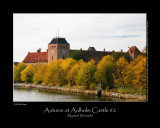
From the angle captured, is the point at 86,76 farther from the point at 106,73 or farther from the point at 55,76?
the point at 55,76

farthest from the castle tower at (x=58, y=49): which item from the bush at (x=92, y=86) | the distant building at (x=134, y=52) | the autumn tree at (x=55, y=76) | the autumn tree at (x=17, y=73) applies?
the bush at (x=92, y=86)

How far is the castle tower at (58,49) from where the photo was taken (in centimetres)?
5472

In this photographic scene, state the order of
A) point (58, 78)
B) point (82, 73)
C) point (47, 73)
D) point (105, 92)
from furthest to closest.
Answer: point (47, 73), point (58, 78), point (82, 73), point (105, 92)

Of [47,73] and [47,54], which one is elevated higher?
[47,54]

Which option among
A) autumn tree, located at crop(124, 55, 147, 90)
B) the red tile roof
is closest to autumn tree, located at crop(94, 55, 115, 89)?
autumn tree, located at crop(124, 55, 147, 90)

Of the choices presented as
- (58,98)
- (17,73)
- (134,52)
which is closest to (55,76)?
(17,73)

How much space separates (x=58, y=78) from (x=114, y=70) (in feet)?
34.8

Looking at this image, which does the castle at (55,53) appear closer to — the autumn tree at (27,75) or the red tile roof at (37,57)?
the red tile roof at (37,57)

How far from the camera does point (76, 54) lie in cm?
5372

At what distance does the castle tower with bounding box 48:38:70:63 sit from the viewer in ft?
180

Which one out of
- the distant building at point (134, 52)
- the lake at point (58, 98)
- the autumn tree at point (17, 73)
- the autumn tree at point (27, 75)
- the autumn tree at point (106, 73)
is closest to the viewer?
the lake at point (58, 98)
